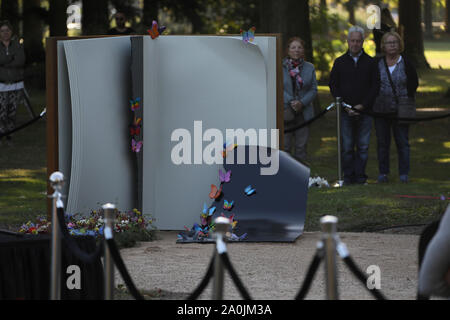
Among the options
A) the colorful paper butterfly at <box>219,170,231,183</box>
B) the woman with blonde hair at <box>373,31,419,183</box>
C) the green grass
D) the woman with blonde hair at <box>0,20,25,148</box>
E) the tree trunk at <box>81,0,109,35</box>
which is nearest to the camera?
the colorful paper butterfly at <box>219,170,231,183</box>

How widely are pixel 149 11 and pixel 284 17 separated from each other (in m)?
10.7

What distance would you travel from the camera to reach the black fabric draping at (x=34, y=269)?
568 cm

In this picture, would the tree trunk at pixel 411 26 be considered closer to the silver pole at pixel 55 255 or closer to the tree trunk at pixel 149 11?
the tree trunk at pixel 149 11

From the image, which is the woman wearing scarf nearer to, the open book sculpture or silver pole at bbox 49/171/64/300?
the open book sculpture

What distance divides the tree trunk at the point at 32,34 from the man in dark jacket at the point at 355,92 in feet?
69.6

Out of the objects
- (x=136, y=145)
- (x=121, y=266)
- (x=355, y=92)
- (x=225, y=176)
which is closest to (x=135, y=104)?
(x=136, y=145)

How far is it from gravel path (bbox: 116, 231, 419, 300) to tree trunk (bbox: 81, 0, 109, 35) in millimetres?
14927

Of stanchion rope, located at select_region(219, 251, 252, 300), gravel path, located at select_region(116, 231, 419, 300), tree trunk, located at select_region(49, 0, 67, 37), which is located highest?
tree trunk, located at select_region(49, 0, 67, 37)

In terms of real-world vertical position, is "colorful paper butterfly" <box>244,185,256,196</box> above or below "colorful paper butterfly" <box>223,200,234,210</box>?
above

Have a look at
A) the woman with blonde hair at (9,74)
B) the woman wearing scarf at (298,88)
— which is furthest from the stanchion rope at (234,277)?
the woman with blonde hair at (9,74)

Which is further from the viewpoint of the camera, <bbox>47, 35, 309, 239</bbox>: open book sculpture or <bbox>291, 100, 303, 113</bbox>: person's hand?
<bbox>291, 100, 303, 113</bbox>: person's hand

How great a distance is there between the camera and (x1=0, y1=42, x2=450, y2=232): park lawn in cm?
1012

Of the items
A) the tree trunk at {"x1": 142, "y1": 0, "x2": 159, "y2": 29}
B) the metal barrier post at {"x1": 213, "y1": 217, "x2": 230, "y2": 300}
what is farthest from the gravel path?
the tree trunk at {"x1": 142, "y1": 0, "x2": 159, "y2": 29}

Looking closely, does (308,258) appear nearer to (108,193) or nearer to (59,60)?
(108,193)
